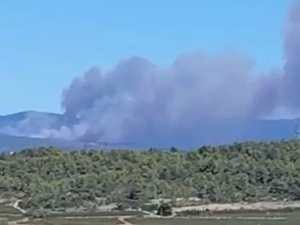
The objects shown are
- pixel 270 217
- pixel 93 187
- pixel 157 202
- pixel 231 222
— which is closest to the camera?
pixel 231 222

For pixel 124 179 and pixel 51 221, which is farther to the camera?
pixel 124 179

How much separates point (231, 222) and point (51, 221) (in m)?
23.7

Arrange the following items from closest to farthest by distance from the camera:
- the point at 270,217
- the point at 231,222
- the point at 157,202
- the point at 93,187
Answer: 1. the point at 231,222
2. the point at 270,217
3. the point at 157,202
4. the point at 93,187

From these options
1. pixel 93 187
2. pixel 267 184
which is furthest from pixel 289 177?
pixel 93 187

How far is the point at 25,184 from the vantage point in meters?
193

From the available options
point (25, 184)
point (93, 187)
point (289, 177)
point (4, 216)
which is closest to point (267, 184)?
point (289, 177)

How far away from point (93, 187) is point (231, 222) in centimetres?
5610

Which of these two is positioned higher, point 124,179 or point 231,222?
point 124,179

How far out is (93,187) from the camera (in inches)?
7367

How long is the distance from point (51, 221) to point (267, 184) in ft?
193

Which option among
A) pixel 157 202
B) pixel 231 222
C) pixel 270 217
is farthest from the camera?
pixel 157 202

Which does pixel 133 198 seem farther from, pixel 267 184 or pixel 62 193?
pixel 267 184

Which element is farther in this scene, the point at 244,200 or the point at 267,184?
the point at 267,184

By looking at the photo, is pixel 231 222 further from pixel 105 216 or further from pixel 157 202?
pixel 157 202
